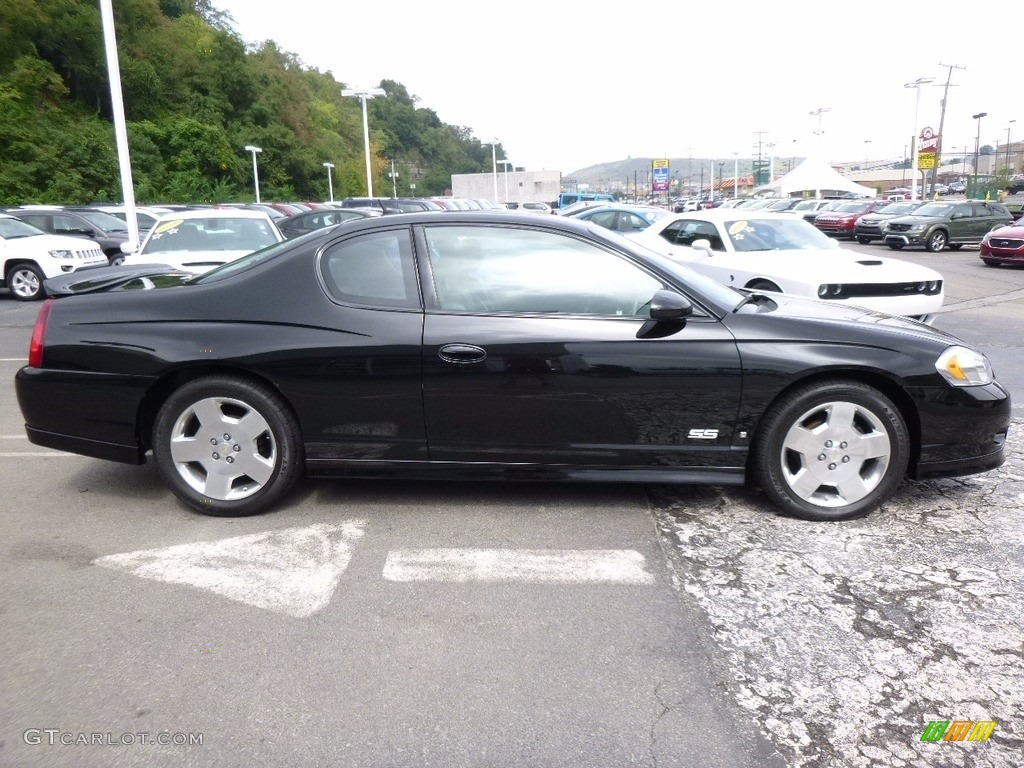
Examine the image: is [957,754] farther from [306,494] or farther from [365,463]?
[306,494]

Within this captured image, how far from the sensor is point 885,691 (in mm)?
2812

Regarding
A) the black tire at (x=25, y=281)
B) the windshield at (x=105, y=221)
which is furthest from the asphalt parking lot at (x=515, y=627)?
the windshield at (x=105, y=221)

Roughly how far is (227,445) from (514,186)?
286 feet

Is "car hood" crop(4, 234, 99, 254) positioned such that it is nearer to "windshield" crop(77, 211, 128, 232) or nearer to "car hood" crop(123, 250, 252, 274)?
"windshield" crop(77, 211, 128, 232)

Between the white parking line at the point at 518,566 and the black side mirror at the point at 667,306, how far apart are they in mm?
1114

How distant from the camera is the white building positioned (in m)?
84.0

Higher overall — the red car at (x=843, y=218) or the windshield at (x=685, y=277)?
the windshield at (x=685, y=277)

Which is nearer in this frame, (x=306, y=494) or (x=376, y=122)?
(x=306, y=494)

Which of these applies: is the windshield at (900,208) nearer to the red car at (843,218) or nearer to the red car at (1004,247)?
the red car at (843,218)

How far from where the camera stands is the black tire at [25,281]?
578 inches

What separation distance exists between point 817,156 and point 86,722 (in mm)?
68274

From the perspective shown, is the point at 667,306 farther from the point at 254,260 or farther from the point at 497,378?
the point at 254,260

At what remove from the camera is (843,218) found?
3278 centimetres

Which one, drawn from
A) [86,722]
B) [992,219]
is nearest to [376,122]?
[992,219]
